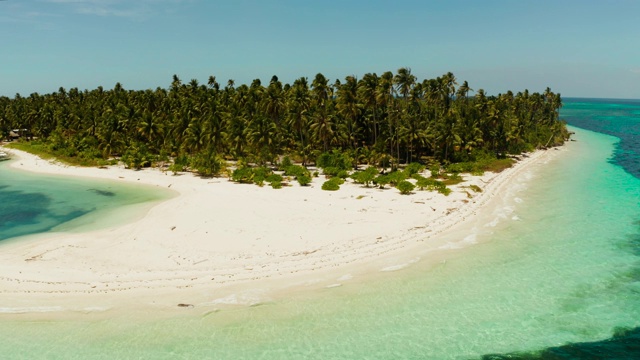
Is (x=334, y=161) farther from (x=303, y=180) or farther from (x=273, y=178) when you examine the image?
(x=273, y=178)

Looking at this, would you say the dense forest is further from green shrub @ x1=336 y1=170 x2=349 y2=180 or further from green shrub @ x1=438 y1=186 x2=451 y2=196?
green shrub @ x1=438 y1=186 x2=451 y2=196

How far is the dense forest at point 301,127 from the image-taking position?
6378 cm

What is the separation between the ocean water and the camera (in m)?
37.8

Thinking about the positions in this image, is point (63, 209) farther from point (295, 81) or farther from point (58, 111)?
point (58, 111)

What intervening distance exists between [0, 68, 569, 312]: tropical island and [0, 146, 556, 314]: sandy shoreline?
145 millimetres

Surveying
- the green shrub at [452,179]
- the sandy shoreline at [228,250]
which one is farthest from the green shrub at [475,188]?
the green shrub at [452,179]

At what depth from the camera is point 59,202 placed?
47000 mm

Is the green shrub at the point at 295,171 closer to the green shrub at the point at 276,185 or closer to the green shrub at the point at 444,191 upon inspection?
the green shrub at the point at 276,185

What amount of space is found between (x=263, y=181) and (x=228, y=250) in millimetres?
→ 24914

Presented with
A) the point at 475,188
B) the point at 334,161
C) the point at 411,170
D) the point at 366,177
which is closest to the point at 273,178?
the point at 334,161

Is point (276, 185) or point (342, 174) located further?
point (342, 174)

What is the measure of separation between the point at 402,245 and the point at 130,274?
1994 centimetres

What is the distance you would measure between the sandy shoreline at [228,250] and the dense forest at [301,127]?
2039 cm

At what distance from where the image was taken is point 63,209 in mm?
43656
